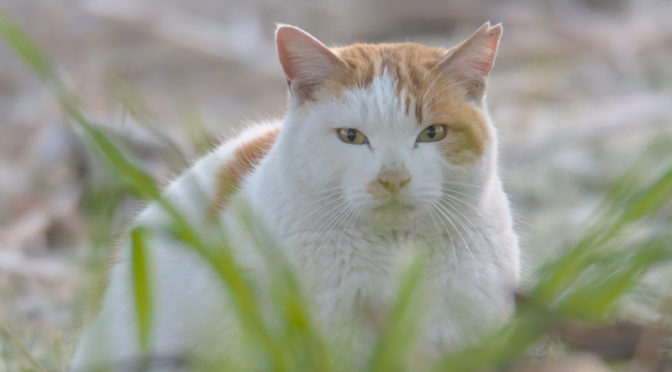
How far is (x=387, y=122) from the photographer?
3.80ft

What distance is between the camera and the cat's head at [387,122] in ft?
3.72

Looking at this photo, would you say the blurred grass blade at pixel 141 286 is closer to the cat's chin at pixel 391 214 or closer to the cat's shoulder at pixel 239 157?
the cat's chin at pixel 391 214

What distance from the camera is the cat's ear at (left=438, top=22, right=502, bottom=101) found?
1244mm

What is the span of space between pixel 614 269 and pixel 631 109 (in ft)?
8.32

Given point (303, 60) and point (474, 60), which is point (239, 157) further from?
point (474, 60)

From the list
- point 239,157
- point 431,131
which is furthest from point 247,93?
point 431,131

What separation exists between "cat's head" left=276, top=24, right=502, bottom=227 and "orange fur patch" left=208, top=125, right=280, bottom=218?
0.53ft

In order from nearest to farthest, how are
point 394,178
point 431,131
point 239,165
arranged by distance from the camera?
1. point 394,178
2. point 431,131
3. point 239,165

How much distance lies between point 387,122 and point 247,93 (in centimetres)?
288

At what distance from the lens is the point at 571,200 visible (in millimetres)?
2539

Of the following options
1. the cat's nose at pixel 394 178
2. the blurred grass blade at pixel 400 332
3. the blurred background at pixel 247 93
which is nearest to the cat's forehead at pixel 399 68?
the cat's nose at pixel 394 178

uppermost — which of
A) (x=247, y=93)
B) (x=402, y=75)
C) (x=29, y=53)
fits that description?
(x=29, y=53)

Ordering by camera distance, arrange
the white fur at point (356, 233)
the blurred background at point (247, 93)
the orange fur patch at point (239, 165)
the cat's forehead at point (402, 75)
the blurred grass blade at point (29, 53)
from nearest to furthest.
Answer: the blurred grass blade at point (29, 53) → the white fur at point (356, 233) → the cat's forehead at point (402, 75) → the orange fur patch at point (239, 165) → the blurred background at point (247, 93)

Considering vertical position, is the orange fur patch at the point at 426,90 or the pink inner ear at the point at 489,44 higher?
the pink inner ear at the point at 489,44
